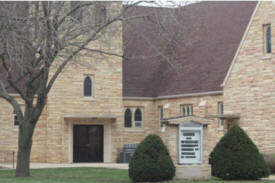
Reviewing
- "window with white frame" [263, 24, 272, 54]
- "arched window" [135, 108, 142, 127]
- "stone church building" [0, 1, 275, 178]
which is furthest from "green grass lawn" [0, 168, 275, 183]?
"arched window" [135, 108, 142, 127]

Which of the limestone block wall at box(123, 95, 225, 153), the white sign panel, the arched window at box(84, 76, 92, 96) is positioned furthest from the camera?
the arched window at box(84, 76, 92, 96)

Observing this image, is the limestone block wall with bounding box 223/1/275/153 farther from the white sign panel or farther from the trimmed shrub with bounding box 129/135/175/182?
the trimmed shrub with bounding box 129/135/175/182

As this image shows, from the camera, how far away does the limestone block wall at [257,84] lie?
96.7ft

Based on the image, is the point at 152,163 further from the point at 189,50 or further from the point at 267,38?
the point at 189,50

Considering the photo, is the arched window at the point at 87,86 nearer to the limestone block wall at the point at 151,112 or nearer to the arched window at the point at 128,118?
the limestone block wall at the point at 151,112

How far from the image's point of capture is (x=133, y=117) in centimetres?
3922

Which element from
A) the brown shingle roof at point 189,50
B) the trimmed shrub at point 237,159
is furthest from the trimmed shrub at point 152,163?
the brown shingle roof at point 189,50

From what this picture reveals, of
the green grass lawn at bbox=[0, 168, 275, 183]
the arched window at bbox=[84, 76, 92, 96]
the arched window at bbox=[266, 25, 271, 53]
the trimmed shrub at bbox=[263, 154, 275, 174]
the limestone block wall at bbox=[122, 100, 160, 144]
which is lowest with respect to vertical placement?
the green grass lawn at bbox=[0, 168, 275, 183]

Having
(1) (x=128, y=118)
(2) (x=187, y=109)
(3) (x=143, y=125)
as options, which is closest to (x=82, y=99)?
(1) (x=128, y=118)

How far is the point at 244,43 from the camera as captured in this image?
101 feet

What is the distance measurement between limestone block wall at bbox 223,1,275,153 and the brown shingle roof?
2.43 m

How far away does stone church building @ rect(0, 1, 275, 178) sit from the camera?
30172mm

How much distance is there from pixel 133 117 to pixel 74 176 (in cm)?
1439

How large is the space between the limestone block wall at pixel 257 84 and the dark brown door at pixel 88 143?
9676 millimetres
